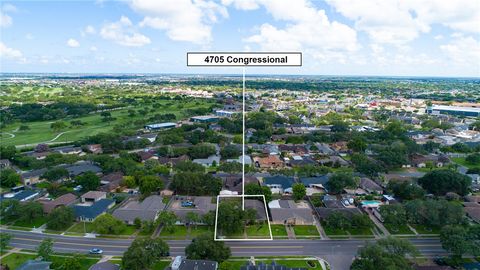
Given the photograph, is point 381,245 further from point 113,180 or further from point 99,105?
point 99,105

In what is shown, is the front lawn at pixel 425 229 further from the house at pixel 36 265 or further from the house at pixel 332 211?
the house at pixel 36 265

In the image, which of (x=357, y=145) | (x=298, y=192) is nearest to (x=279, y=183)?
(x=298, y=192)

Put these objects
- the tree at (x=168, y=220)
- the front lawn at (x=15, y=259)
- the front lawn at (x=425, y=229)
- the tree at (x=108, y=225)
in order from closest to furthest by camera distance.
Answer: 1. the front lawn at (x=15, y=259)
2. the tree at (x=108, y=225)
3. the tree at (x=168, y=220)
4. the front lawn at (x=425, y=229)

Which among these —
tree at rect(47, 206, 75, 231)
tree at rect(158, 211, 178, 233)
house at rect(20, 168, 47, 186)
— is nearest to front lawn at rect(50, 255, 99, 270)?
tree at rect(47, 206, 75, 231)

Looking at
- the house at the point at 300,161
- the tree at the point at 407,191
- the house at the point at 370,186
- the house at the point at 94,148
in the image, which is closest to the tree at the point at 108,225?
the house at the point at 300,161

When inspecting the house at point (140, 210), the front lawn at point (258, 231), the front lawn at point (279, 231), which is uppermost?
the house at point (140, 210)

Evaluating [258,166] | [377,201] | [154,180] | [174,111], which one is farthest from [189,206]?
[174,111]

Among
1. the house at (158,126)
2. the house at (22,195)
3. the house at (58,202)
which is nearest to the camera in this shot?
the house at (58,202)
